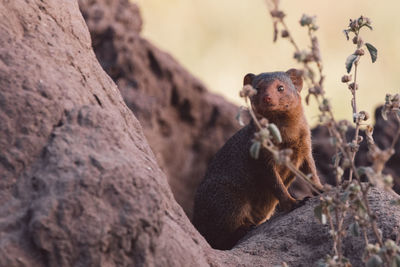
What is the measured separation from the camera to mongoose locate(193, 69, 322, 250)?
5.14m

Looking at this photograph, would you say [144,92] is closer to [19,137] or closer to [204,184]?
[204,184]

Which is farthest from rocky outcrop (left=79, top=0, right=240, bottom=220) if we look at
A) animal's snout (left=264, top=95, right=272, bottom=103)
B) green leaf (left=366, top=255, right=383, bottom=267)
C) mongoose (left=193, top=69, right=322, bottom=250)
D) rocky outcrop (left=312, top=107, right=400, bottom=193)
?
green leaf (left=366, top=255, right=383, bottom=267)

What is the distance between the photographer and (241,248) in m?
4.09

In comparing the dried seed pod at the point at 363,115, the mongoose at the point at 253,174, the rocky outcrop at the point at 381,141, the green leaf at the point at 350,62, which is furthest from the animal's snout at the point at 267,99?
the rocky outcrop at the point at 381,141

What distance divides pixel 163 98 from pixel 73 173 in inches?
222

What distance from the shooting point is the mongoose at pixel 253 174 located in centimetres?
514

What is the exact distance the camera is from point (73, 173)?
2.95m

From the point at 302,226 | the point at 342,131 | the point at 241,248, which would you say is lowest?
the point at 241,248

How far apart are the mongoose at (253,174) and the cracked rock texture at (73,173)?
1366 millimetres

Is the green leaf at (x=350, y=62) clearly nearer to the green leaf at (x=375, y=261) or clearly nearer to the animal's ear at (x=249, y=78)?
the green leaf at (x=375, y=261)

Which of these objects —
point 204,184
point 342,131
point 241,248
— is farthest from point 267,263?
point 204,184

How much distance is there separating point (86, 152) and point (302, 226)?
5.01ft

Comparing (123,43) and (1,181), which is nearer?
(1,181)

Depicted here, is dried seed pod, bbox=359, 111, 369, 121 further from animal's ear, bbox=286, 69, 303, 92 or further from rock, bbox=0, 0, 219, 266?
animal's ear, bbox=286, 69, 303, 92
